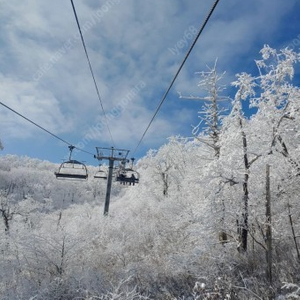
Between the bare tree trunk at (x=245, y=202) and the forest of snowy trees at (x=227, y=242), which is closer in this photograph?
the forest of snowy trees at (x=227, y=242)

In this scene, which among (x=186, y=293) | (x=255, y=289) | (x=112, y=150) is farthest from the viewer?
(x=112, y=150)

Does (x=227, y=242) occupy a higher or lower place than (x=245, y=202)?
lower

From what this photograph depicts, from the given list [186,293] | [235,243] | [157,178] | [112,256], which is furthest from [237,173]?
[157,178]

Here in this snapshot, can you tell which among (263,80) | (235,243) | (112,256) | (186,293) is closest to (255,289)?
(186,293)

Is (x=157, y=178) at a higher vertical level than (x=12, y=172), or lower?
lower

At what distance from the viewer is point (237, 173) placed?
11.2 metres

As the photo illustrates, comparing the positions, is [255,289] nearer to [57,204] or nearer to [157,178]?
[157,178]

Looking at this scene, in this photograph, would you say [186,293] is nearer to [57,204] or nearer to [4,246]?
[4,246]

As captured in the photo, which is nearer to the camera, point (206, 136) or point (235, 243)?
point (235, 243)

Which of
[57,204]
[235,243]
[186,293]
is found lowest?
[186,293]

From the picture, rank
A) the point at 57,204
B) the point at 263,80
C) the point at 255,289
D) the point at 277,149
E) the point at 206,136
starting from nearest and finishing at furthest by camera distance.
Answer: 1. the point at 255,289
2. the point at 277,149
3. the point at 263,80
4. the point at 206,136
5. the point at 57,204

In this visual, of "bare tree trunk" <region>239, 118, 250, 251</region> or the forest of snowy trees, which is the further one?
"bare tree trunk" <region>239, 118, 250, 251</region>

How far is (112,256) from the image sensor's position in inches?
504

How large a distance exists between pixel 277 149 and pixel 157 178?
24.7 metres
